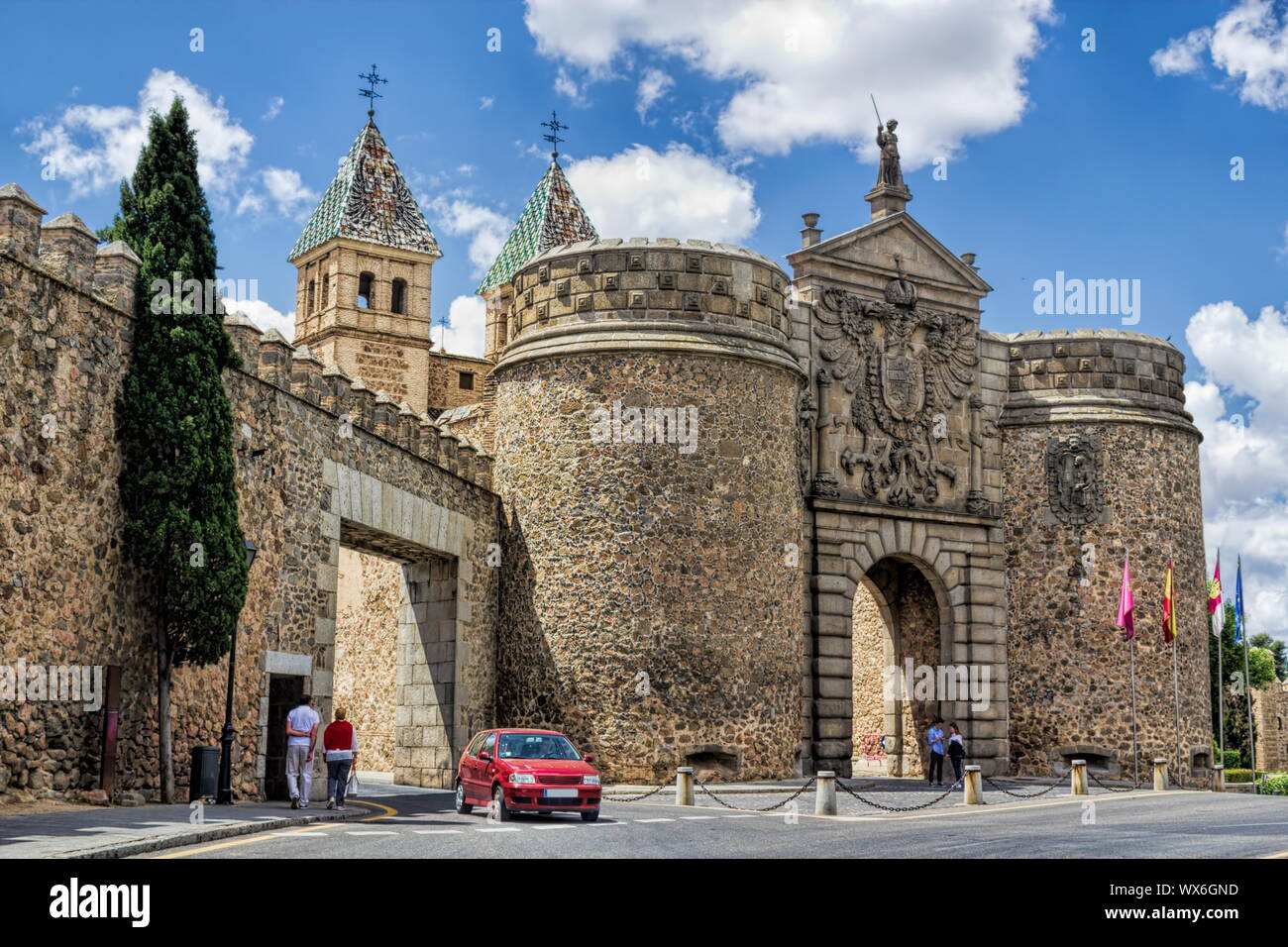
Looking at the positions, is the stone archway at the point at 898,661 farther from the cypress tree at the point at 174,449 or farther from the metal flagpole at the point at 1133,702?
the cypress tree at the point at 174,449

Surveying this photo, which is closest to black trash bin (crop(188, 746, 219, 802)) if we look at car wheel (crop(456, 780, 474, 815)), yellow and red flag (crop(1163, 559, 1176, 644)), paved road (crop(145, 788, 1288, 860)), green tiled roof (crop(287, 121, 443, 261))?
paved road (crop(145, 788, 1288, 860))

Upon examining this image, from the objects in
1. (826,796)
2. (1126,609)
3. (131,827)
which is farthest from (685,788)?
(1126,609)

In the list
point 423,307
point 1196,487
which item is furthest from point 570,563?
point 423,307

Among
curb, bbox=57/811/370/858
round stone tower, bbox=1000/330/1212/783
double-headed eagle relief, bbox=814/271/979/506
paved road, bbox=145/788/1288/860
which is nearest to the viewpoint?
curb, bbox=57/811/370/858

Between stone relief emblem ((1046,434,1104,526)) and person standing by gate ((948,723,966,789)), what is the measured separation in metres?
5.60

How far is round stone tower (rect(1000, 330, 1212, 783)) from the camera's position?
2945 centimetres

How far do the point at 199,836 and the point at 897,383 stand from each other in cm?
1943

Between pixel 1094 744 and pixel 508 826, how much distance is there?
1808cm

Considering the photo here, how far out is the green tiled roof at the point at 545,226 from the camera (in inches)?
1999

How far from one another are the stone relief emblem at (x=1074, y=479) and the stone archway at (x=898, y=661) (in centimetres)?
348

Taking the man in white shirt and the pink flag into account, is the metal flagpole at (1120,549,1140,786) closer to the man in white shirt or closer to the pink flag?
the pink flag

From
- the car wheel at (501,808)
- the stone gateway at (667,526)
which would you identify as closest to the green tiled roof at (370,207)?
the stone gateway at (667,526)

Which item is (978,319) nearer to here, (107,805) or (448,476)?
(448,476)

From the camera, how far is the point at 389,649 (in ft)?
91.4
